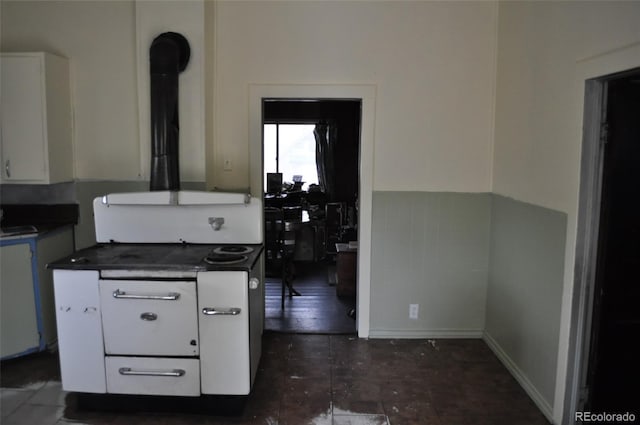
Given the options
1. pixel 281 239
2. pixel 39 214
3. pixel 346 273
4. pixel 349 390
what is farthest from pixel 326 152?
pixel 349 390

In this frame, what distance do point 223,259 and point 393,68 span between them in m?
2.05

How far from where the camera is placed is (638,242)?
237 centimetres

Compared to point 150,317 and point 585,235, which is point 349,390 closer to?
point 150,317

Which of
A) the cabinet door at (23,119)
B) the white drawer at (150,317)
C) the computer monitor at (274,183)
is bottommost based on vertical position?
the white drawer at (150,317)

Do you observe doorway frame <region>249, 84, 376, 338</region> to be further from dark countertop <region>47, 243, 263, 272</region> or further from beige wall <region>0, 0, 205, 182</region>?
dark countertop <region>47, 243, 263, 272</region>

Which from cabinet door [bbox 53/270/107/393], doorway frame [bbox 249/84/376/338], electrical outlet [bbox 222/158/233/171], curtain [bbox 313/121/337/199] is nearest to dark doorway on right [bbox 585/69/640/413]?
doorway frame [bbox 249/84/376/338]

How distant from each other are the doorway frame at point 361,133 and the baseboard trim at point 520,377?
1028 mm

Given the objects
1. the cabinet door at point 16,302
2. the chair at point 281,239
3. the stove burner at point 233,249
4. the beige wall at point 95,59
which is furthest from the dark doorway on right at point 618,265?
the cabinet door at point 16,302

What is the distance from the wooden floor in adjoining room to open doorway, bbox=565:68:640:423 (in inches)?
72.9

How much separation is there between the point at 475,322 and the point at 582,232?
160 cm

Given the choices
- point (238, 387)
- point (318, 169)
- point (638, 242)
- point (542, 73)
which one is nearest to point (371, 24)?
point (542, 73)

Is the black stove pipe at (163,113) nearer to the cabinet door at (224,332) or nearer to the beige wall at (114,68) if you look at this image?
the beige wall at (114,68)

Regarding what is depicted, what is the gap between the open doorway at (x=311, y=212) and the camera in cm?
436

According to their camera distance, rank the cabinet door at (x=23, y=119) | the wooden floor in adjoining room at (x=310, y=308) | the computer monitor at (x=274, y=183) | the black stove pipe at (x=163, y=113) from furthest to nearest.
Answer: the computer monitor at (x=274, y=183)
the wooden floor in adjoining room at (x=310, y=308)
the cabinet door at (x=23, y=119)
the black stove pipe at (x=163, y=113)
